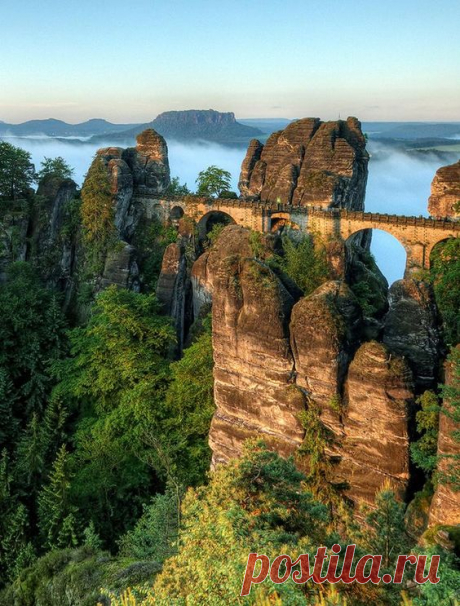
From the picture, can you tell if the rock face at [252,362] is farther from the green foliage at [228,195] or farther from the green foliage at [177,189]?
the green foliage at [177,189]

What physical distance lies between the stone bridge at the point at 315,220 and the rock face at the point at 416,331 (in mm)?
20921

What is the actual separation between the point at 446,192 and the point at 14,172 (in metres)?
33.4

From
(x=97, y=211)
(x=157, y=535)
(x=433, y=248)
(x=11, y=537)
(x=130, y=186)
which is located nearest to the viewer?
(x=157, y=535)

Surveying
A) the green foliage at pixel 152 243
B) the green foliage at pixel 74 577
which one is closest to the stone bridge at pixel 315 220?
the green foliage at pixel 152 243

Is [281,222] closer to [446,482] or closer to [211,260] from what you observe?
[211,260]

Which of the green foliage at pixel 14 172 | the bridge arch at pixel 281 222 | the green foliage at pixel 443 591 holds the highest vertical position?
Answer: the green foliage at pixel 14 172

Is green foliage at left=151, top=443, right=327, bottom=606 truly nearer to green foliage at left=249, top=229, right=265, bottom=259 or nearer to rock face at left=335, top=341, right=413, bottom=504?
rock face at left=335, top=341, right=413, bottom=504

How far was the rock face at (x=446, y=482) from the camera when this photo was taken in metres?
13.8

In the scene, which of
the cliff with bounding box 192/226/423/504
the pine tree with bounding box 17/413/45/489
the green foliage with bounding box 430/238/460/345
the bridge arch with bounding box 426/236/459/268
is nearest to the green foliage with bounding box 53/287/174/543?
the pine tree with bounding box 17/413/45/489

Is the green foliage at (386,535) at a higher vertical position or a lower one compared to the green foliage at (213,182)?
lower

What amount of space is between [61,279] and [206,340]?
19.5 m

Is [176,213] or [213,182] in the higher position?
[213,182]

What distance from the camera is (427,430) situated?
1611cm

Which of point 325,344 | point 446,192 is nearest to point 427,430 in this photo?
point 325,344
